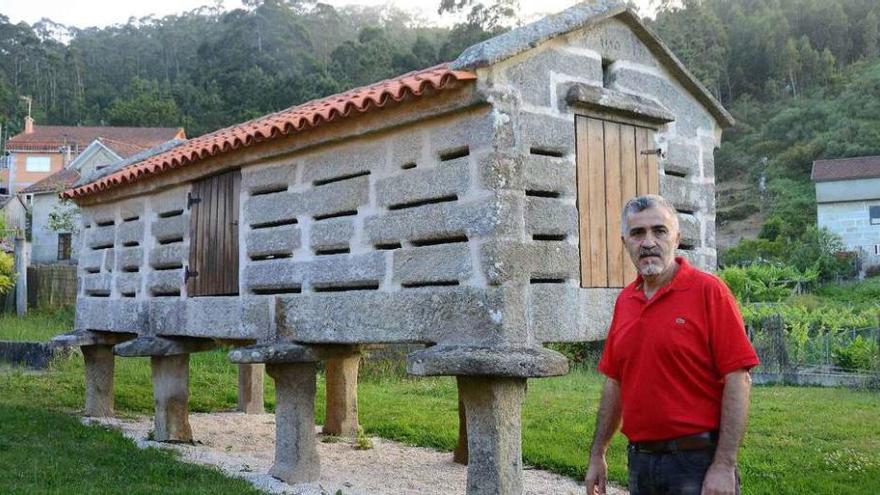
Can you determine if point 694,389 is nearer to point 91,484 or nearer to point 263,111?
point 91,484

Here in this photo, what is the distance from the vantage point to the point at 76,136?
40719 mm

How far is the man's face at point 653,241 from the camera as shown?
3176mm

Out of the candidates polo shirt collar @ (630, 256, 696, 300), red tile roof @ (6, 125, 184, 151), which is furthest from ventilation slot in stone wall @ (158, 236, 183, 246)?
red tile roof @ (6, 125, 184, 151)

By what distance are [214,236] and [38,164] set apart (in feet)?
122

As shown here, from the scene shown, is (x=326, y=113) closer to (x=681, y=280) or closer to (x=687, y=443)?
(x=681, y=280)

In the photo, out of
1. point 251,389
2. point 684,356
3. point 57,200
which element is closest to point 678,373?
point 684,356

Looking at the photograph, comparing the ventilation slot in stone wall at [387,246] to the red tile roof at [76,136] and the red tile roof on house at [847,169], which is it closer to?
the red tile roof on house at [847,169]

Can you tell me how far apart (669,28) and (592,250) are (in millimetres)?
51551

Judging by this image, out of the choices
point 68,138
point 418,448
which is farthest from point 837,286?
point 68,138

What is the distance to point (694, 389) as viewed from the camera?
9.82ft

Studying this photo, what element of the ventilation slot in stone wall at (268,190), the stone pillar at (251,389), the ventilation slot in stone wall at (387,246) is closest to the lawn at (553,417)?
the stone pillar at (251,389)

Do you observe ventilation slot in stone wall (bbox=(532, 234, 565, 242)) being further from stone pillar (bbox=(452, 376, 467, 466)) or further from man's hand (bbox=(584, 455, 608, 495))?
stone pillar (bbox=(452, 376, 467, 466))

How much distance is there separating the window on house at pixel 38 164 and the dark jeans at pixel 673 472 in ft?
140

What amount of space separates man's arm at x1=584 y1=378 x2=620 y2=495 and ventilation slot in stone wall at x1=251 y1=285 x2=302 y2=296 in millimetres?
3850
